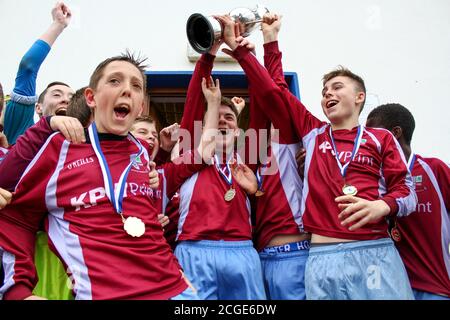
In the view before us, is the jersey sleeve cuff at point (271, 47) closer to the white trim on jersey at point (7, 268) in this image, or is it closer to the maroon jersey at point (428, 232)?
the maroon jersey at point (428, 232)

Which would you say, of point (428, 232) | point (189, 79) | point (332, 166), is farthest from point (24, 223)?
point (189, 79)

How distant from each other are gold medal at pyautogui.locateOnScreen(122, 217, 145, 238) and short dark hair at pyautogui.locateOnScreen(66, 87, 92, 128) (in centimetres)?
75

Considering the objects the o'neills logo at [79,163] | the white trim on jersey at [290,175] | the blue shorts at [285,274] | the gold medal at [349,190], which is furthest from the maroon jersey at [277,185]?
the o'neills logo at [79,163]

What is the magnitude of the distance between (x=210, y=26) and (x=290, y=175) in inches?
34.7

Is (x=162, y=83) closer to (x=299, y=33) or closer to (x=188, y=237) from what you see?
(x=299, y=33)

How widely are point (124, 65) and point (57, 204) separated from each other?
2.19 feet

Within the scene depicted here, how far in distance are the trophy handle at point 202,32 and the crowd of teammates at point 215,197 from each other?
0.10 metres

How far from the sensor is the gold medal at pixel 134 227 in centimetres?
152

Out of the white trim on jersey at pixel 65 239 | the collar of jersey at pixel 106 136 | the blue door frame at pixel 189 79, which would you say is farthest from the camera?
the blue door frame at pixel 189 79

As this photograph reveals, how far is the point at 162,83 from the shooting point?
13.6 ft

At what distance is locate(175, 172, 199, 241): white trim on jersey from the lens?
214 centimetres

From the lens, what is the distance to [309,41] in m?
4.16

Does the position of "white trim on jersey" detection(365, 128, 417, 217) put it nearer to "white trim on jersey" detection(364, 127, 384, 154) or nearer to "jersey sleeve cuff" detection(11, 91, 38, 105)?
"white trim on jersey" detection(364, 127, 384, 154)
